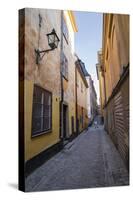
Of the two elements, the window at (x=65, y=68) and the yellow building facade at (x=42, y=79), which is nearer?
the yellow building facade at (x=42, y=79)

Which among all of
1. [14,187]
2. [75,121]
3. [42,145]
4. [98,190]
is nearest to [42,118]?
[42,145]

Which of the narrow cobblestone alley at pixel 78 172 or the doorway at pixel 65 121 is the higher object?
the doorway at pixel 65 121

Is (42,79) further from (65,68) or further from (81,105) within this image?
(81,105)

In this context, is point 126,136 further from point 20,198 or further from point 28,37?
point 28,37

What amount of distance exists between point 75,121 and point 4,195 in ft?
7.25

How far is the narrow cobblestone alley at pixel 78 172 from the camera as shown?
2.00 meters

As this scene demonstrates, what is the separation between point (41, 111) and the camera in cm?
235

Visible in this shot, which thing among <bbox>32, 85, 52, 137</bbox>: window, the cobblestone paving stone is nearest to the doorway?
<bbox>32, 85, 52, 137</bbox>: window

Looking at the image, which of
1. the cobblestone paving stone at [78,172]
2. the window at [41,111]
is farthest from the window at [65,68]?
the cobblestone paving stone at [78,172]

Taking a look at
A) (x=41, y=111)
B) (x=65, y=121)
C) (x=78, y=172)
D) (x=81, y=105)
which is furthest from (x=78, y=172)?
(x=81, y=105)

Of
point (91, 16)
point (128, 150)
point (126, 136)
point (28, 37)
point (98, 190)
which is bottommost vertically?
point (98, 190)

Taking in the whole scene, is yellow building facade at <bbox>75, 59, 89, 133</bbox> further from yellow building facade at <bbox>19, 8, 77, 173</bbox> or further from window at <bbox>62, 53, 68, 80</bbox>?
yellow building facade at <bbox>19, 8, 77, 173</bbox>

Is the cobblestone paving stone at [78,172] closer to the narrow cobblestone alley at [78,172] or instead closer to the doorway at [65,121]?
the narrow cobblestone alley at [78,172]

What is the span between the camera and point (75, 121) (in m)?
3.92
